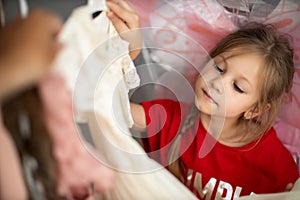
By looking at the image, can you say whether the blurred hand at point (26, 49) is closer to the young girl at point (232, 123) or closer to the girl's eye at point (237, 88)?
the young girl at point (232, 123)

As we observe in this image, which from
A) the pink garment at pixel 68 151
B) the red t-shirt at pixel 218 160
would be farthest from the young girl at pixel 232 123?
the pink garment at pixel 68 151

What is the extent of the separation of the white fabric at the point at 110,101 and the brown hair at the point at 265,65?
64mm

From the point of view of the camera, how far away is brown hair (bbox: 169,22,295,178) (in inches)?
28.2

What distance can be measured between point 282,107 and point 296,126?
0.06 m

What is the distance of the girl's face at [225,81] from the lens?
0.70 m

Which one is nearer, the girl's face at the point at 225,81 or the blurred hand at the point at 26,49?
the blurred hand at the point at 26,49

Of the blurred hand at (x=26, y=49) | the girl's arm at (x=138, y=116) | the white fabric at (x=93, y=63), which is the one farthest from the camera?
the girl's arm at (x=138, y=116)

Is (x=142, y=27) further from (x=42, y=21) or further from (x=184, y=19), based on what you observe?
(x=42, y=21)

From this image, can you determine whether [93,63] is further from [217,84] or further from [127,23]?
[217,84]

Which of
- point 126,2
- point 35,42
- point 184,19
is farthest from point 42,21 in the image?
point 184,19

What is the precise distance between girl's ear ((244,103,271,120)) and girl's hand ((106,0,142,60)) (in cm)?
21

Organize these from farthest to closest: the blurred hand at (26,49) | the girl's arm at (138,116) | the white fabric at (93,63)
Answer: the girl's arm at (138,116), the white fabric at (93,63), the blurred hand at (26,49)

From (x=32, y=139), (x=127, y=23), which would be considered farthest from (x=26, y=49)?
(x=127, y=23)

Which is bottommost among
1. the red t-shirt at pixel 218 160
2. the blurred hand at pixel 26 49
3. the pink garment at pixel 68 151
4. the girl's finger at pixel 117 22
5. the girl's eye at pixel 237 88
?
the red t-shirt at pixel 218 160
